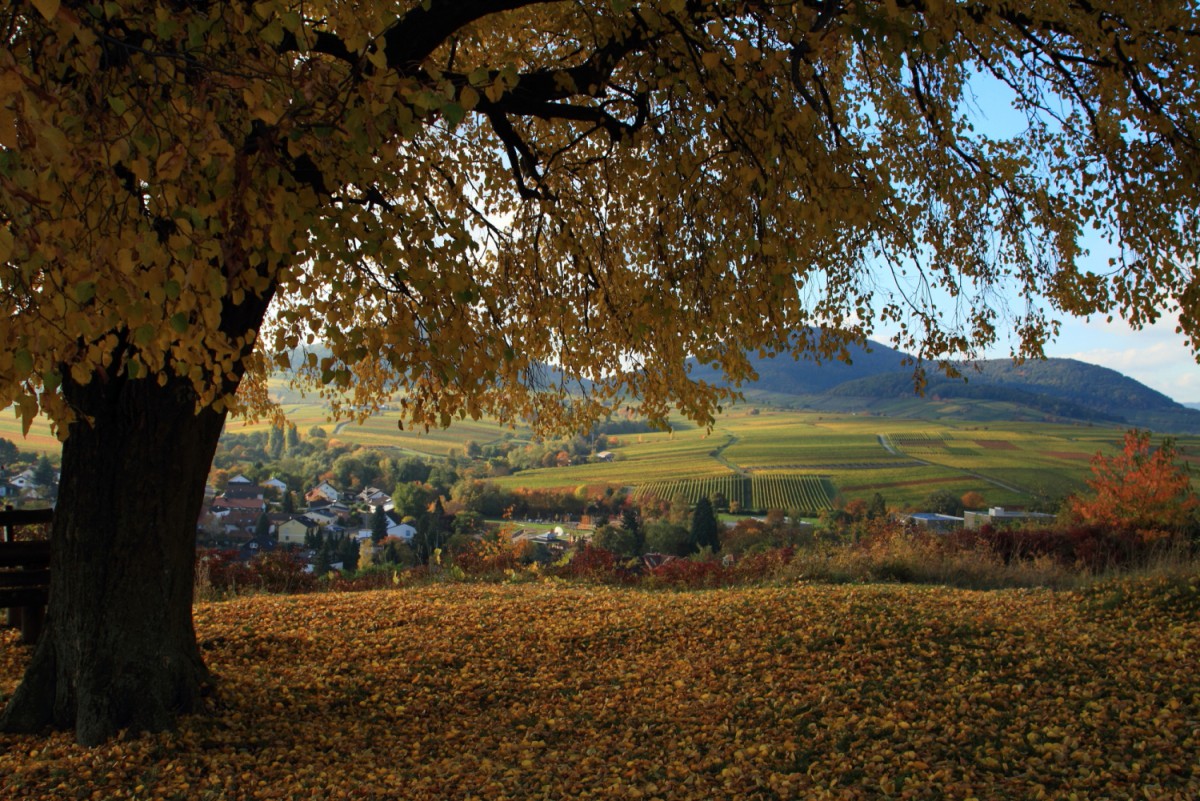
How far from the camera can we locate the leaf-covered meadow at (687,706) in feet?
14.7

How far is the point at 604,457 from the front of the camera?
3200cm

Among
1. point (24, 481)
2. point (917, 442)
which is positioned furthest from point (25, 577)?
point (917, 442)

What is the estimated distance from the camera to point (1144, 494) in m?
12.9

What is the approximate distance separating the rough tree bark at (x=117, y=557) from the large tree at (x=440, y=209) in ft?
0.06

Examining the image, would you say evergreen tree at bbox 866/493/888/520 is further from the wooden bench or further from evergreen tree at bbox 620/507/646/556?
the wooden bench

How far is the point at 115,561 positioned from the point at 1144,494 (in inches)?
549

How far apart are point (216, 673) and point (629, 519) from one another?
11.8 metres

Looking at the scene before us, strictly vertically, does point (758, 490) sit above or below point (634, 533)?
below

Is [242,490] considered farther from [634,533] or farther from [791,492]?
[791,492]

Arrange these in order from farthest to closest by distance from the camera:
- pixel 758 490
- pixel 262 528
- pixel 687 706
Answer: pixel 758 490, pixel 262 528, pixel 687 706

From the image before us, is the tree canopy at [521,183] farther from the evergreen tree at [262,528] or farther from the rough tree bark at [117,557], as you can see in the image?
the evergreen tree at [262,528]

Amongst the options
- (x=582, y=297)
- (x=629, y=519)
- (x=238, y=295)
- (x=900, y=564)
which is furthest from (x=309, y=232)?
(x=629, y=519)

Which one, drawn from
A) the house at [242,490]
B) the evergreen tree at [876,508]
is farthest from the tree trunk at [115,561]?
the evergreen tree at [876,508]

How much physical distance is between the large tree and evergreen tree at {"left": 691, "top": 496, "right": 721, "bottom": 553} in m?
9.46
